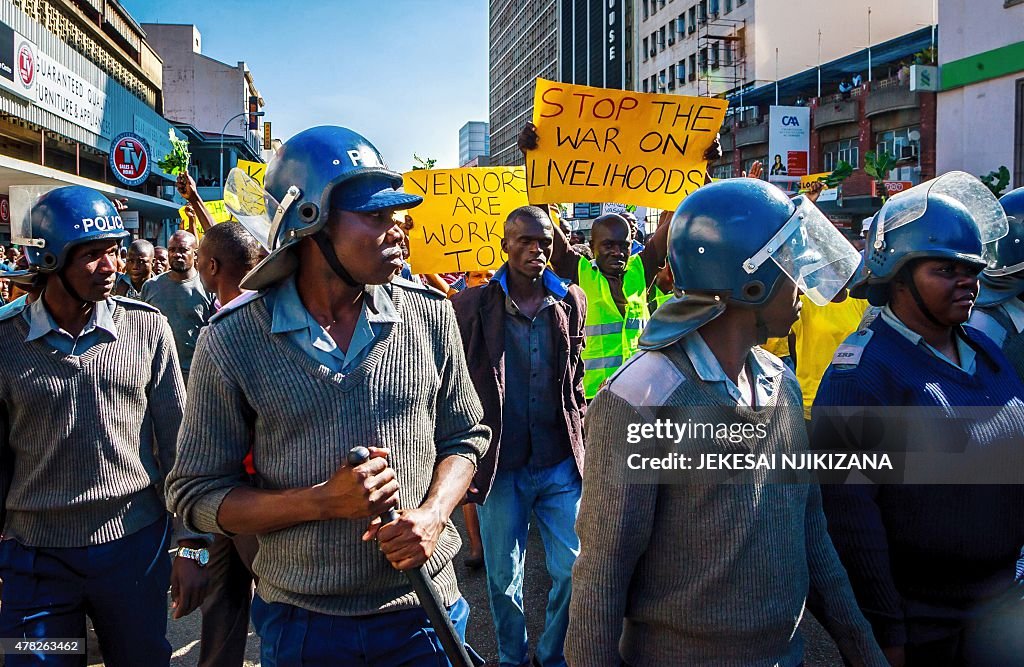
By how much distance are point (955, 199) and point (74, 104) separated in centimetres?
3505

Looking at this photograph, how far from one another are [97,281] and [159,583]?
1.15m

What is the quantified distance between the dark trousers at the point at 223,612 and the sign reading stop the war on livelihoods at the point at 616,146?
337 cm

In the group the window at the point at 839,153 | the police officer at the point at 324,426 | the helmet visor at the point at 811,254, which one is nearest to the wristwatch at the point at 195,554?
the police officer at the point at 324,426

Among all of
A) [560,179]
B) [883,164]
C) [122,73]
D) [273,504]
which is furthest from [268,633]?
[122,73]

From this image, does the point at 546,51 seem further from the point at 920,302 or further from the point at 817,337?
the point at 920,302

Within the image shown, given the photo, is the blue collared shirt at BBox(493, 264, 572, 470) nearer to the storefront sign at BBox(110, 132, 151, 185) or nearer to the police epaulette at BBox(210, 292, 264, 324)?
the police epaulette at BBox(210, 292, 264, 324)

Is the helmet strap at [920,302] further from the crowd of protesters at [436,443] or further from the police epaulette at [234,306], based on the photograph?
the police epaulette at [234,306]

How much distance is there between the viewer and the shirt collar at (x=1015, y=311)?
3.67 meters

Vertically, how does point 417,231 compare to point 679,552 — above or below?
above

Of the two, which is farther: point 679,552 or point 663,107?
point 663,107

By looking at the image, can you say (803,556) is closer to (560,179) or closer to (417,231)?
(560,179)

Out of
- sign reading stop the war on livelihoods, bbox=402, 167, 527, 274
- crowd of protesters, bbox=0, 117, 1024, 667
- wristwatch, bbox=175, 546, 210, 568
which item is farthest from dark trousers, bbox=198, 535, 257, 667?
sign reading stop the war on livelihoods, bbox=402, 167, 527, 274

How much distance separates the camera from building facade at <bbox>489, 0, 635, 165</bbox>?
79750mm

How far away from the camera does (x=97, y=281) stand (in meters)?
3.23
